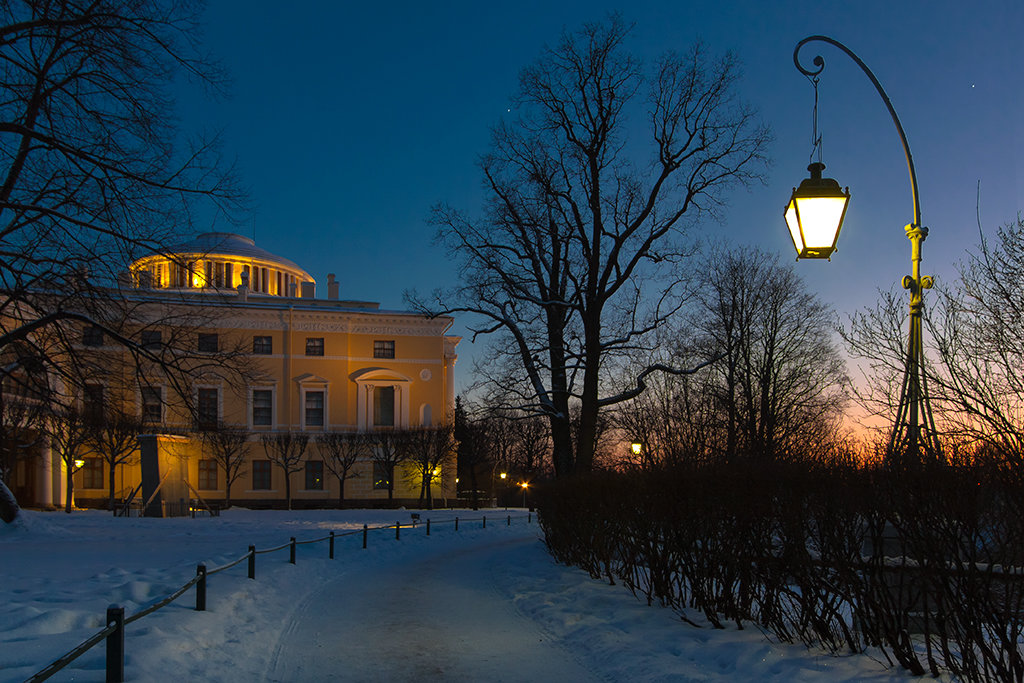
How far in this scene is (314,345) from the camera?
6191cm

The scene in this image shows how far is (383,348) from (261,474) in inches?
490

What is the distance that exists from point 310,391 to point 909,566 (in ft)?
189

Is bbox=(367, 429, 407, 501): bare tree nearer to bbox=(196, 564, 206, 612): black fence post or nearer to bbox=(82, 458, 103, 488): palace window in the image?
bbox=(82, 458, 103, 488): palace window

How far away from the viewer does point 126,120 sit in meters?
12.4

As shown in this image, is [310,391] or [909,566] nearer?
[909,566]

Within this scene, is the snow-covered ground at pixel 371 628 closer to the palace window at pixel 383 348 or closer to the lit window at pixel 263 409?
the lit window at pixel 263 409

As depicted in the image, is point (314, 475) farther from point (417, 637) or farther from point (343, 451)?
point (417, 637)

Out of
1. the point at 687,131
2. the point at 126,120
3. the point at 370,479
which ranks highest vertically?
the point at 687,131

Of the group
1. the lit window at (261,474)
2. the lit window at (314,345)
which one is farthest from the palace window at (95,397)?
the lit window at (314,345)

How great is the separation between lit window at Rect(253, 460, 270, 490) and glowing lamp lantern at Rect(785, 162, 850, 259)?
5629 cm

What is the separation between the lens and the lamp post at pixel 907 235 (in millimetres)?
7676

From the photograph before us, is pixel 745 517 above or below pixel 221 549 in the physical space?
above

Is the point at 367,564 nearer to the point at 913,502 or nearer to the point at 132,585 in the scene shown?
the point at 132,585

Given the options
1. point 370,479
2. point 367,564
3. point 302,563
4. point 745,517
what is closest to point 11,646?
point 745,517
